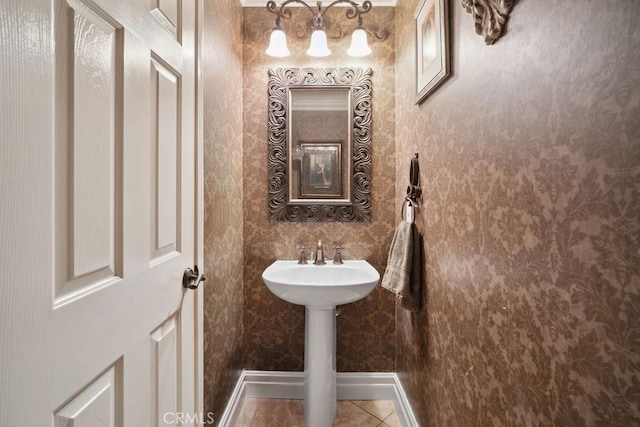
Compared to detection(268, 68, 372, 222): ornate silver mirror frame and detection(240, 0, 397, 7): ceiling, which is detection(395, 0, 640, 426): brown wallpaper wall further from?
detection(240, 0, 397, 7): ceiling

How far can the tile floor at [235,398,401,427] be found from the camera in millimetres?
1688

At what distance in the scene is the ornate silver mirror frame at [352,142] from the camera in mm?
1869

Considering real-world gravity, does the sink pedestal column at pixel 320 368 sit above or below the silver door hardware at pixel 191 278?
below

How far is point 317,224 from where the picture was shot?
1.90m

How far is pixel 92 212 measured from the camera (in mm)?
590

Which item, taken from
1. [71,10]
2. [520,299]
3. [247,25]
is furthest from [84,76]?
[247,25]

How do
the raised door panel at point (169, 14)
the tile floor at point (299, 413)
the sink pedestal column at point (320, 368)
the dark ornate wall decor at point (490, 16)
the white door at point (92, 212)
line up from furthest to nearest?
the tile floor at point (299, 413) → the sink pedestal column at point (320, 368) → the raised door panel at point (169, 14) → the dark ornate wall decor at point (490, 16) → the white door at point (92, 212)

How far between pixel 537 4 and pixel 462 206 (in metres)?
0.53

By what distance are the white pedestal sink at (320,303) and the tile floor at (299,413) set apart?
0.15 meters

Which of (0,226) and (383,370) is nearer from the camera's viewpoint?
(0,226)

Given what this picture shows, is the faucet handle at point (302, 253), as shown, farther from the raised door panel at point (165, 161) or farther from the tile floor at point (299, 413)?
the raised door panel at point (165, 161)

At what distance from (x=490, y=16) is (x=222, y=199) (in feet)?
4.01

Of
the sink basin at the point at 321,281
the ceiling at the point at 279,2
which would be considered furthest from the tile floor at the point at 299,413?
the ceiling at the point at 279,2

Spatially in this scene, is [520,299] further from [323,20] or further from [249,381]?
[323,20]
